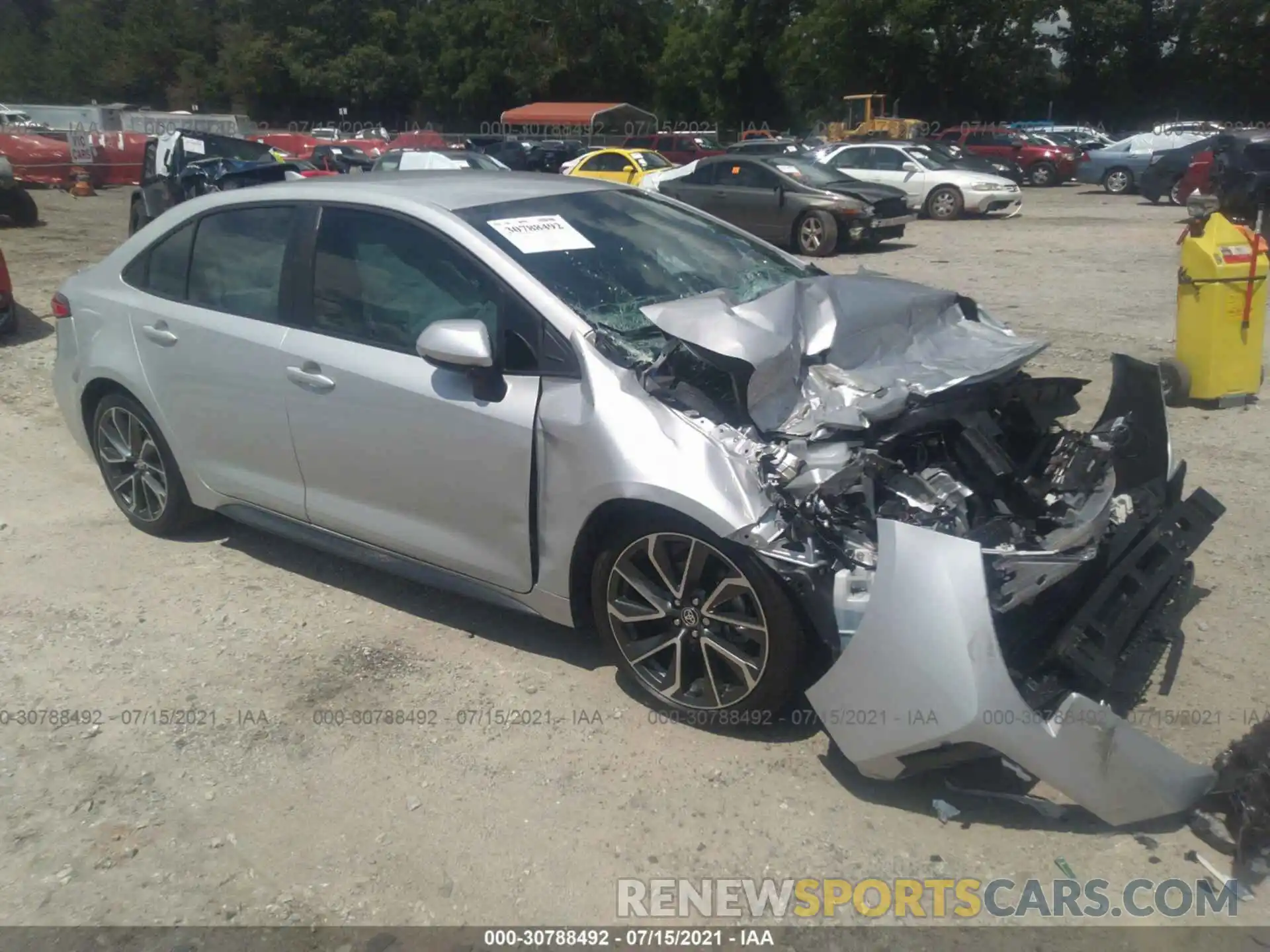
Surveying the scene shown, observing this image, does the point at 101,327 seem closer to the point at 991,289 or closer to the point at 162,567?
the point at 162,567

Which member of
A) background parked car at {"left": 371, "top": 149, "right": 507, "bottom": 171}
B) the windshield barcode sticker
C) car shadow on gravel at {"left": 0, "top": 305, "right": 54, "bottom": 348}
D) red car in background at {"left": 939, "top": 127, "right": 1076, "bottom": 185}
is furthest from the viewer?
red car in background at {"left": 939, "top": 127, "right": 1076, "bottom": 185}

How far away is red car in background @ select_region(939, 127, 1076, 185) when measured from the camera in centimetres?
3048

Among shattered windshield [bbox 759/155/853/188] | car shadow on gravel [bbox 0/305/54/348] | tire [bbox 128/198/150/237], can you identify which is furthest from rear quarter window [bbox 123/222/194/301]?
shattered windshield [bbox 759/155/853/188]

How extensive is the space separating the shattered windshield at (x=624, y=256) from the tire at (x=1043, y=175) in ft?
94.1

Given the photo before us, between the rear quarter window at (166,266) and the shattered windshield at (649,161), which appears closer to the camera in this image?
the rear quarter window at (166,266)

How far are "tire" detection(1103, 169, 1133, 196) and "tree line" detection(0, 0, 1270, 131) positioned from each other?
1710cm

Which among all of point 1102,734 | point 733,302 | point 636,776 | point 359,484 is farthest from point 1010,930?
point 359,484

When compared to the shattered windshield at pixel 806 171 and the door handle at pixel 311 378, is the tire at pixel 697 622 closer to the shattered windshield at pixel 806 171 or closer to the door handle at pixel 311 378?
the door handle at pixel 311 378

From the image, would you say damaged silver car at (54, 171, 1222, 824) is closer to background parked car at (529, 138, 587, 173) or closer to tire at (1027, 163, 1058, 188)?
background parked car at (529, 138, 587, 173)

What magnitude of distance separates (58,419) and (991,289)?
931cm

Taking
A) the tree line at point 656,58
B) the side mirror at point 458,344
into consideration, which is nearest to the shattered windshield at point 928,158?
the side mirror at point 458,344

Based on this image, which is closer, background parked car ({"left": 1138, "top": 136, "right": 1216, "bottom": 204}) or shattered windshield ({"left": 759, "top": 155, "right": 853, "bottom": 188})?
shattered windshield ({"left": 759, "top": 155, "right": 853, "bottom": 188})

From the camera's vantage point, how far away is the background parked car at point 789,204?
16.5 metres

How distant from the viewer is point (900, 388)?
3.63 metres
